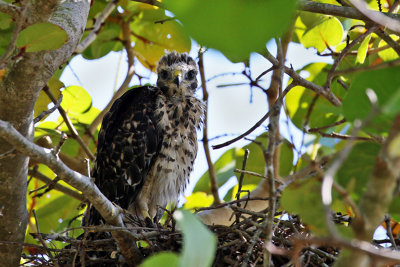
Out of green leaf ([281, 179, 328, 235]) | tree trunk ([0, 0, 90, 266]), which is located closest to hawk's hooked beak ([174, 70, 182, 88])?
tree trunk ([0, 0, 90, 266])

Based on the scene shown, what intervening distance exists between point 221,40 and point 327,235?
66 cm

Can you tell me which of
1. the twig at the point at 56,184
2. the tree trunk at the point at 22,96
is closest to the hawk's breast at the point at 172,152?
the twig at the point at 56,184

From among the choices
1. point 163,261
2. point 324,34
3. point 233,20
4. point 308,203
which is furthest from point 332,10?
point 163,261

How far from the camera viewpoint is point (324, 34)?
3629 millimetres

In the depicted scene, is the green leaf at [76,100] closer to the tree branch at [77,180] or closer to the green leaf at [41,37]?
the tree branch at [77,180]

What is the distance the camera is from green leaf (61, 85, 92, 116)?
414cm

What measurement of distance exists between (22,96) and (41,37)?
516 millimetres

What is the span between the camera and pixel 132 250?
2.92m

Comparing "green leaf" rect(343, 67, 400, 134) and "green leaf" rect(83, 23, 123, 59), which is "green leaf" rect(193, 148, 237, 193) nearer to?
"green leaf" rect(83, 23, 123, 59)

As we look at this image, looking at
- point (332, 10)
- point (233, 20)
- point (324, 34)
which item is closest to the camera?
point (233, 20)

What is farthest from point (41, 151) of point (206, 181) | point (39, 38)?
point (206, 181)

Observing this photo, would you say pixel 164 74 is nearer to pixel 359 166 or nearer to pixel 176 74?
pixel 176 74

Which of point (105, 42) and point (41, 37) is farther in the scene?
point (105, 42)

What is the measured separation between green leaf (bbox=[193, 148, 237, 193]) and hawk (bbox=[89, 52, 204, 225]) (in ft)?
0.64
